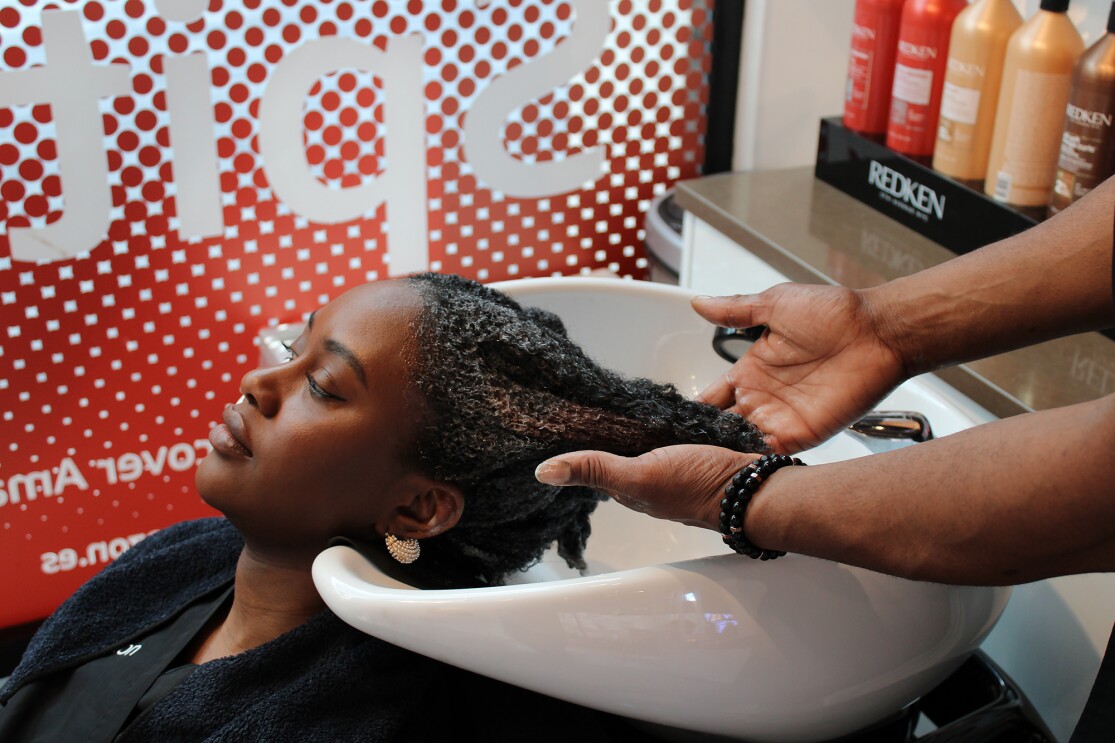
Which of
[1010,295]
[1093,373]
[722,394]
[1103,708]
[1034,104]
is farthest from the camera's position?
[1034,104]

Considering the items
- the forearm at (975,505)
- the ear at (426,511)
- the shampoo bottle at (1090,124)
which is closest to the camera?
the forearm at (975,505)

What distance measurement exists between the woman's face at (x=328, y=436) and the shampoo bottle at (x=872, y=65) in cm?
107

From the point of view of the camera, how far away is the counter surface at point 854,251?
1406 millimetres

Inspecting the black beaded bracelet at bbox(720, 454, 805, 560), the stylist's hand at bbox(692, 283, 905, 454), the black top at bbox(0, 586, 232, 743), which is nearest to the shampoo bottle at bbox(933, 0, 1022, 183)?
the stylist's hand at bbox(692, 283, 905, 454)

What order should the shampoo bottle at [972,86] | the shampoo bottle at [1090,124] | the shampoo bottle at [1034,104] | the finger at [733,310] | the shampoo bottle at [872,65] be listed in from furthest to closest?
the shampoo bottle at [872,65], the shampoo bottle at [972,86], the shampoo bottle at [1034,104], the shampoo bottle at [1090,124], the finger at [733,310]

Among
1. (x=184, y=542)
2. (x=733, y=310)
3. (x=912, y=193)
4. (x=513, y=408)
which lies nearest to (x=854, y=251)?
(x=912, y=193)

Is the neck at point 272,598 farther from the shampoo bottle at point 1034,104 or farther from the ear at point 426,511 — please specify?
the shampoo bottle at point 1034,104

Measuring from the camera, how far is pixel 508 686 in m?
1.15

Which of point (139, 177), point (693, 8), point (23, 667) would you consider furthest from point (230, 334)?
point (693, 8)

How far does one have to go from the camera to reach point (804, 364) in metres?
1.28

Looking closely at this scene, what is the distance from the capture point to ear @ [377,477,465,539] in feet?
3.78

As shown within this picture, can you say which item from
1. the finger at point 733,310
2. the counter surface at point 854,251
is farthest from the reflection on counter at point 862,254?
the finger at point 733,310

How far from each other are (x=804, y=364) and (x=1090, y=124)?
1.82ft

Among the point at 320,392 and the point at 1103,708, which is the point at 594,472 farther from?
the point at 1103,708
